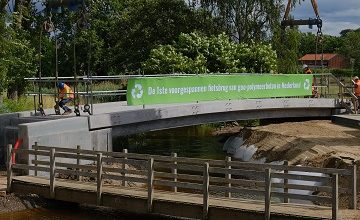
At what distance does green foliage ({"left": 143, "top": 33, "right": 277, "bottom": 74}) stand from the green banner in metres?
9.89

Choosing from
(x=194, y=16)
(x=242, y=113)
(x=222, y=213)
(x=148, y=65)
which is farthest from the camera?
(x=194, y=16)

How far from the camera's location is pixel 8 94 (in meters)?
44.4

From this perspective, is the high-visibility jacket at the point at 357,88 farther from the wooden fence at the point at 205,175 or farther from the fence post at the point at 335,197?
the fence post at the point at 335,197

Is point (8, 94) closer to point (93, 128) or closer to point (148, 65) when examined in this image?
point (148, 65)

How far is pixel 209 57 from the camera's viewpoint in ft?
137

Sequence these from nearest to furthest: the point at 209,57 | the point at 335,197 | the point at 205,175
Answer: the point at 335,197
the point at 205,175
the point at 209,57

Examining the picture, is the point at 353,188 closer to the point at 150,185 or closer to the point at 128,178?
the point at 150,185

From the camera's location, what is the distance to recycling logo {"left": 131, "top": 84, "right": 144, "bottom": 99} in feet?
71.8

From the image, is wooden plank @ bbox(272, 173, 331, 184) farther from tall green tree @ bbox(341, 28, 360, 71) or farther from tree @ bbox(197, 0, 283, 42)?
tall green tree @ bbox(341, 28, 360, 71)

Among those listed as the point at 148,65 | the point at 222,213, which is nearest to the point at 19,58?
the point at 148,65

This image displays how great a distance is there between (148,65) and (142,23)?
42.0 ft

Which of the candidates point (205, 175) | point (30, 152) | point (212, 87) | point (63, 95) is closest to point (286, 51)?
point (212, 87)

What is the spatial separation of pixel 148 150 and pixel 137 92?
31.0ft

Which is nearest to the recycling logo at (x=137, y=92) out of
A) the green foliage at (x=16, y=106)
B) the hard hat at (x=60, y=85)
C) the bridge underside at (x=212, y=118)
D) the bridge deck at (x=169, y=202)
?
the bridge underside at (x=212, y=118)
